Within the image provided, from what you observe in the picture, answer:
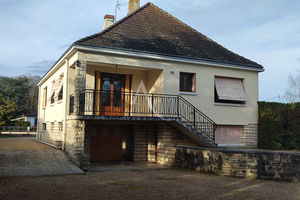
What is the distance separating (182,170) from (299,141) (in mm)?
8470

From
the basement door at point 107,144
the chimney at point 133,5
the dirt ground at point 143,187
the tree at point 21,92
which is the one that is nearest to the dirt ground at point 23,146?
the basement door at point 107,144

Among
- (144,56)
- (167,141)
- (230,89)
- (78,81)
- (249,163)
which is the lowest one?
(249,163)

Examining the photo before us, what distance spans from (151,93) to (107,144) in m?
3.57

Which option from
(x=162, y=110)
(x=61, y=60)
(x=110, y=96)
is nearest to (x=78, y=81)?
(x=110, y=96)

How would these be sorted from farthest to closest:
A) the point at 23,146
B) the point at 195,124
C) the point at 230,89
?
1. the point at 230,89
2. the point at 23,146
3. the point at 195,124

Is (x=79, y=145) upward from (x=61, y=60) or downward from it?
downward

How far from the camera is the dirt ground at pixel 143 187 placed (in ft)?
24.9

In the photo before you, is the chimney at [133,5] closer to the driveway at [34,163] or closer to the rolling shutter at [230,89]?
the rolling shutter at [230,89]

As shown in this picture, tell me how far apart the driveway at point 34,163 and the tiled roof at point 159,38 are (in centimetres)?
506

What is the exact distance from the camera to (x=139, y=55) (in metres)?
14.0

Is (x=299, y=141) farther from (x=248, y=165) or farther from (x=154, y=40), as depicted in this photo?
(x=154, y=40)

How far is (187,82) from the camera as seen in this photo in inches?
623

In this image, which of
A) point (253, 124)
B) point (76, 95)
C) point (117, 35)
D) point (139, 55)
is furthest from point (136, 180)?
point (253, 124)

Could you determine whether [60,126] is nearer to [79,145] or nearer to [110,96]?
[110,96]
